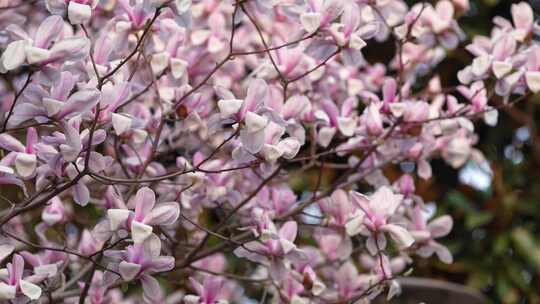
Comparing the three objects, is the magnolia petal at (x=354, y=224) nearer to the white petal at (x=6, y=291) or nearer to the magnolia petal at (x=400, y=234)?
the magnolia petal at (x=400, y=234)

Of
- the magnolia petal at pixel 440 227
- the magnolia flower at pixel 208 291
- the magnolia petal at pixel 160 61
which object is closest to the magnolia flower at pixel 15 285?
the magnolia flower at pixel 208 291

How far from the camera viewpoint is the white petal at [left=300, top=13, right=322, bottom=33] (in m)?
1.09

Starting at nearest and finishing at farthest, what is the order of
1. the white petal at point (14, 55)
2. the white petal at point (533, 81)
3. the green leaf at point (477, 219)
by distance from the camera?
the white petal at point (14, 55) < the white petal at point (533, 81) < the green leaf at point (477, 219)

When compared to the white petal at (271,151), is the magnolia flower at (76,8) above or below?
above

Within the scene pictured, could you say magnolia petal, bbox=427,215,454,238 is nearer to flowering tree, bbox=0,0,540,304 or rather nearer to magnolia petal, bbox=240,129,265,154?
flowering tree, bbox=0,0,540,304

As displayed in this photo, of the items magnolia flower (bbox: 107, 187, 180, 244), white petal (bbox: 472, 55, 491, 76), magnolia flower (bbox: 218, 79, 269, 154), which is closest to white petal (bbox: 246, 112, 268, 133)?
magnolia flower (bbox: 218, 79, 269, 154)

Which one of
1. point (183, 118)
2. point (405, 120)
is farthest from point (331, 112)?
point (183, 118)

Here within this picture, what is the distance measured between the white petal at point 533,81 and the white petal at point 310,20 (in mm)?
299

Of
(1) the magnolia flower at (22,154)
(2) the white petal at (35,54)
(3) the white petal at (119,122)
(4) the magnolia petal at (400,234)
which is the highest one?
(2) the white petal at (35,54)

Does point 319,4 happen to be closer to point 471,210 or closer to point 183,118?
point 183,118

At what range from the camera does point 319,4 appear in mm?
1109

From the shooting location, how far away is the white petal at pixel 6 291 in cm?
92

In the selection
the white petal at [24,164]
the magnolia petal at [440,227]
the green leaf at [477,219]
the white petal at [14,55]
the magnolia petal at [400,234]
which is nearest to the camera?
the white petal at [14,55]

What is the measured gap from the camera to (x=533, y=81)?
121 cm
